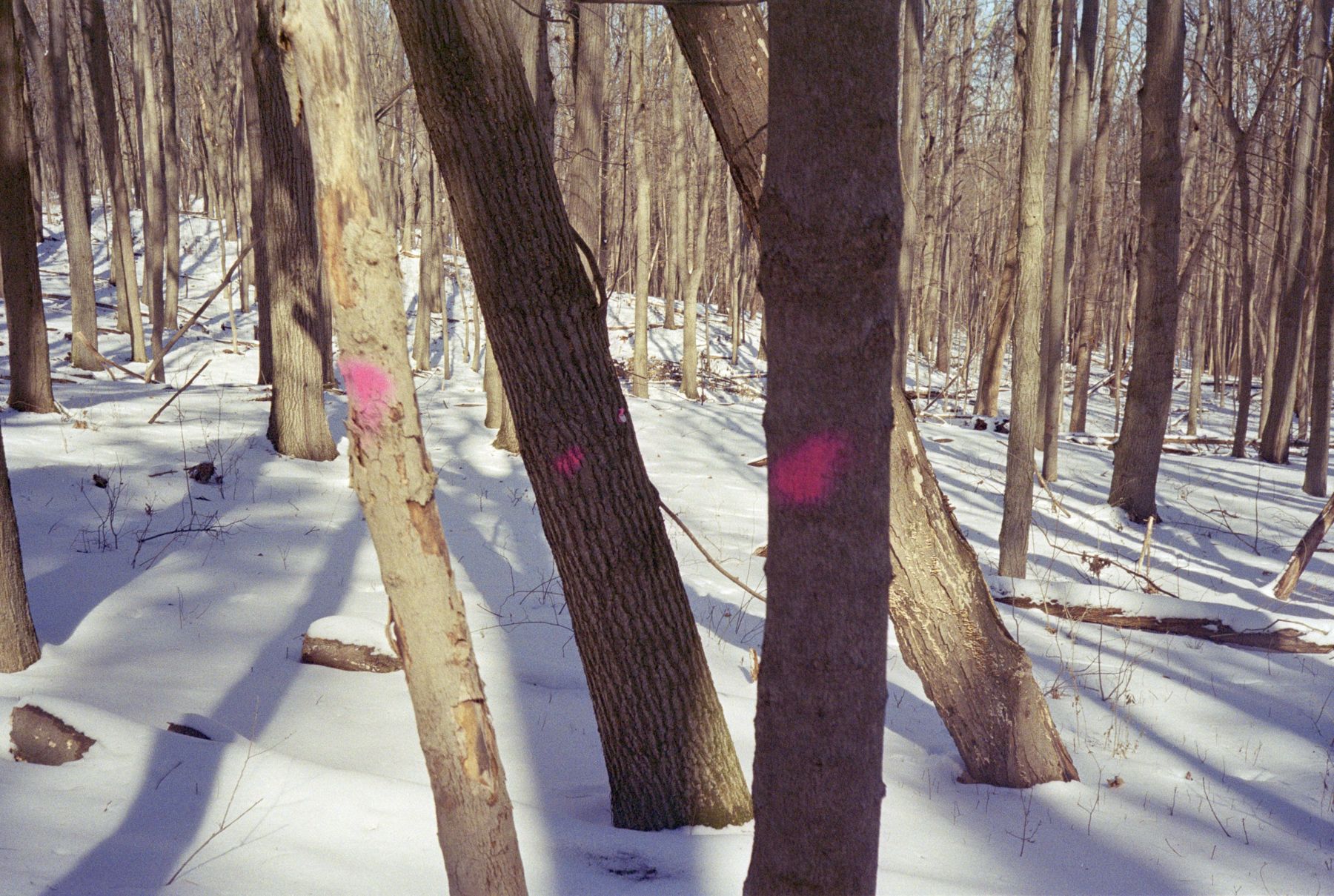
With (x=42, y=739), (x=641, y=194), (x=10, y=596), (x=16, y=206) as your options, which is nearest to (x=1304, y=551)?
(x=42, y=739)

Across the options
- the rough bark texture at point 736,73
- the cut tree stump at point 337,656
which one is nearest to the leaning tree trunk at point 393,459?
the rough bark texture at point 736,73

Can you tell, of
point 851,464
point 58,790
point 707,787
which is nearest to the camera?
point 851,464

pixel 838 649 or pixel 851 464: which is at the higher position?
pixel 851 464

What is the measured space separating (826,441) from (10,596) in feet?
13.1

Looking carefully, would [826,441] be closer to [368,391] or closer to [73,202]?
[368,391]

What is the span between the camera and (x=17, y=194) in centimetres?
770

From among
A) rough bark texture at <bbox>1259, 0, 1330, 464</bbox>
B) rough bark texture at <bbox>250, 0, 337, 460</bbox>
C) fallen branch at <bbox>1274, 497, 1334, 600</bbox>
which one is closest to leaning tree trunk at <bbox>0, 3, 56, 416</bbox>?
rough bark texture at <bbox>250, 0, 337, 460</bbox>

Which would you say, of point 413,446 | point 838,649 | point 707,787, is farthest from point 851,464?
point 707,787

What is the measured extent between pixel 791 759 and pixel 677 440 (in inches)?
416

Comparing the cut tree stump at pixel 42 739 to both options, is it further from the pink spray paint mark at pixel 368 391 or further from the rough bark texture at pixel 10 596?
the pink spray paint mark at pixel 368 391

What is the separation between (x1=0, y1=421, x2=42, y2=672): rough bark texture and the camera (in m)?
4.03

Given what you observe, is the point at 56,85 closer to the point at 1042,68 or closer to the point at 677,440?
the point at 677,440

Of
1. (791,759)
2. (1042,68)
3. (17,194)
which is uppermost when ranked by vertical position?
(1042,68)

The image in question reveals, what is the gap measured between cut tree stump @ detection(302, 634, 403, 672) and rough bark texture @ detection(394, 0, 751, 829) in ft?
6.54
